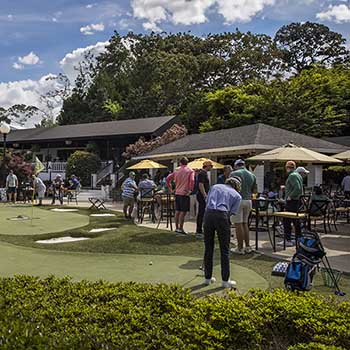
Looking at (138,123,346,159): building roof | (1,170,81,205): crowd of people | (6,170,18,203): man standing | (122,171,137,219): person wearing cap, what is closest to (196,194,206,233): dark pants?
(122,171,137,219): person wearing cap

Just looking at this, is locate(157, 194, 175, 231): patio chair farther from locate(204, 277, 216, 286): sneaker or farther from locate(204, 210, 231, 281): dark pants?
locate(204, 210, 231, 281): dark pants

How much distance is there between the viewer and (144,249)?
8844mm

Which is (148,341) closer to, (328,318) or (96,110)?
(328,318)

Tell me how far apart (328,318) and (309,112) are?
914 inches

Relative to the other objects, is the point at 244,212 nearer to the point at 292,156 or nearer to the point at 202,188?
the point at 202,188

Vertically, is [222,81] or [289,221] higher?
[222,81]

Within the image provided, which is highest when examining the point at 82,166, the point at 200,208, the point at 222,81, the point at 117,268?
the point at 222,81

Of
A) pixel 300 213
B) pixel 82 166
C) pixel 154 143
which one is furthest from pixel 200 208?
pixel 82 166

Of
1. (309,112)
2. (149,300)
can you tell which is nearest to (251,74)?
(309,112)

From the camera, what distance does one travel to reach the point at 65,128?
127ft

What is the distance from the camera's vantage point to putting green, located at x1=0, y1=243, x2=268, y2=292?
6.46 m

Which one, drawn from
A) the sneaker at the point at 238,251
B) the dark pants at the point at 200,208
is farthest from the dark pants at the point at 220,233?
the dark pants at the point at 200,208

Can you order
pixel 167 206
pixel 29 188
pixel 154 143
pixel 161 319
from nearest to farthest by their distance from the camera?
pixel 161 319, pixel 167 206, pixel 29 188, pixel 154 143

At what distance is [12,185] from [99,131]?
12593 mm
